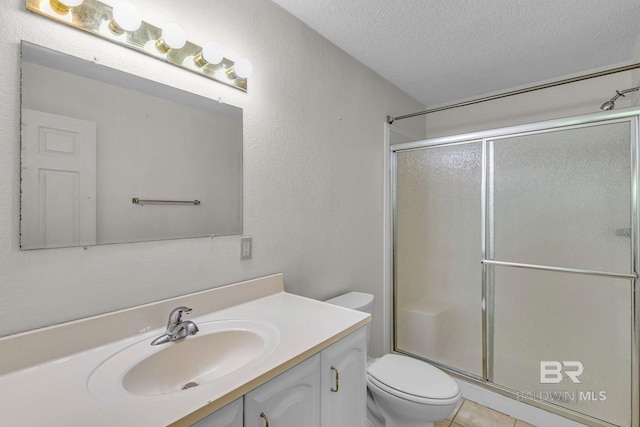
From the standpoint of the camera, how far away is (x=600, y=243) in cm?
161

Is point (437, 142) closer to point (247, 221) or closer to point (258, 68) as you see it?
point (258, 68)

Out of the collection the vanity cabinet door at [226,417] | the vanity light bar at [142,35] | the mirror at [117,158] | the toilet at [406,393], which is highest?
the vanity light bar at [142,35]

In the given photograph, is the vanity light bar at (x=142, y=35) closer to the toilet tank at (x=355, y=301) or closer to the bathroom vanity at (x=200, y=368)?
the bathroom vanity at (x=200, y=368)

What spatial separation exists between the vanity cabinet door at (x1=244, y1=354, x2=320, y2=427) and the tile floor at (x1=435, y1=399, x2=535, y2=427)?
137 centimetres

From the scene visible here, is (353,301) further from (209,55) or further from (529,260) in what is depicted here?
(209,55)

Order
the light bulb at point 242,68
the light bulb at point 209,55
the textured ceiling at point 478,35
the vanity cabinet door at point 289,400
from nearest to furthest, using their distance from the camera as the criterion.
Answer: the vanity cabinet door at point 289,400 < the light bulb at point 209,55 < the light bulb at point 242,68 < the textured ceiling at point 478,35

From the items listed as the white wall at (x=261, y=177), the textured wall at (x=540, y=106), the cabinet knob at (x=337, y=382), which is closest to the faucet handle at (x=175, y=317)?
the white wall at (x=261, y=177)

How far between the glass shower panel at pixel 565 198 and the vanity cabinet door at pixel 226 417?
184 cm

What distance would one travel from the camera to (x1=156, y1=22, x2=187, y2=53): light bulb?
3.43 feet

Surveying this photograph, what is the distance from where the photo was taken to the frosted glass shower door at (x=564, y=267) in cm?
157

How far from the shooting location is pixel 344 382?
107cm

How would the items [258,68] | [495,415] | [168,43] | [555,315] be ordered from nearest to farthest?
[168,43] < [258,68] < [555,315] < [495,415]

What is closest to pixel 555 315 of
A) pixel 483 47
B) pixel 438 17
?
pixel 483 47

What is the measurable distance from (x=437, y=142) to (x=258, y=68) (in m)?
1.39
